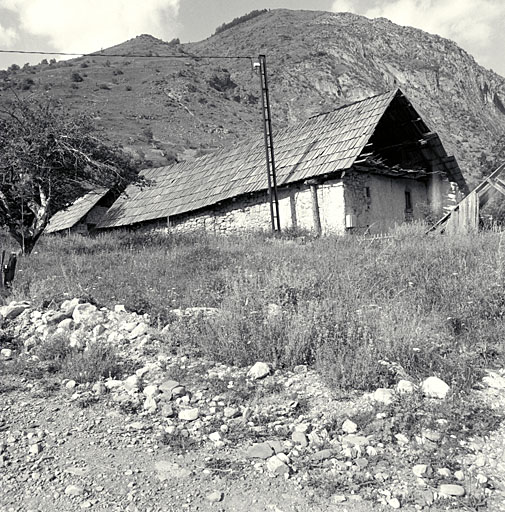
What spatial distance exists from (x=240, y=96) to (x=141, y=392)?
238ft

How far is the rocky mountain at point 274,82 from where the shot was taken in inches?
2098

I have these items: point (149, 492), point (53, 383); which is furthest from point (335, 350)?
point (53, 383)

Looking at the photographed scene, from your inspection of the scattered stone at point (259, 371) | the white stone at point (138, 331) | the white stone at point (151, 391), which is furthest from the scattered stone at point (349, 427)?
the white stone at point (138, 331)

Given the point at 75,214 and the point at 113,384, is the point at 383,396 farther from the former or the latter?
the point at 75,214

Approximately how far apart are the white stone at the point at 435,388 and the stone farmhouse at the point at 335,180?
11.6m

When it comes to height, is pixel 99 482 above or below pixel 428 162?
below

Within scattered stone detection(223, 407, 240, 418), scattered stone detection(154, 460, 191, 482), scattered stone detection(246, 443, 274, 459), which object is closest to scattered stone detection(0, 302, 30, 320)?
scattered stone detection(223, 407, 240, 418)

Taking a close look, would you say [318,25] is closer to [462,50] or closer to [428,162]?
[462,50]

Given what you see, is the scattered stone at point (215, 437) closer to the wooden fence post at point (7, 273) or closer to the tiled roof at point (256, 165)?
the wooden fence post at point (7, 273)

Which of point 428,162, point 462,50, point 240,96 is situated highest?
point 462,50

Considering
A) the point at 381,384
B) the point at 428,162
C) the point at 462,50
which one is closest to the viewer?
the point at 381,384

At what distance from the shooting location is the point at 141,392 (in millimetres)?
4141

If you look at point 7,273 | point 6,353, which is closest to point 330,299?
point 6,353

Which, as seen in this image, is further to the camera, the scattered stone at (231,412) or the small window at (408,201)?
the small window at (408,201)
